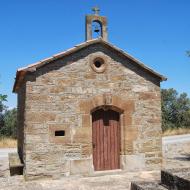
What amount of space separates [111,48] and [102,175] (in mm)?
3951

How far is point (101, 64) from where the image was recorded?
33.7 ft

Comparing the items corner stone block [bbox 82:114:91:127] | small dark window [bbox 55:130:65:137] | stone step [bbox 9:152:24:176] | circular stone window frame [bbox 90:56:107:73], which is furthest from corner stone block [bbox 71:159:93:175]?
circular stone window frame [bbox 90:56:107:73]

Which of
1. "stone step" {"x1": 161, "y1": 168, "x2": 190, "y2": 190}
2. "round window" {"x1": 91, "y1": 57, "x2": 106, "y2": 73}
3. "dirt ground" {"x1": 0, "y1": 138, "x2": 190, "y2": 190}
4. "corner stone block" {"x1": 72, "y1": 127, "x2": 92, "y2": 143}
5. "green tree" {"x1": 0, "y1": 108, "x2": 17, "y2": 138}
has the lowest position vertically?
"dirt ground" {"x1": 0, "y1": 138, "x2": 190, "y2": 190}

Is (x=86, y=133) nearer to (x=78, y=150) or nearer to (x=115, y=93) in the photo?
(x=78, y=150)

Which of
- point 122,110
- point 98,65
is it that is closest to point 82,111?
point 122,110

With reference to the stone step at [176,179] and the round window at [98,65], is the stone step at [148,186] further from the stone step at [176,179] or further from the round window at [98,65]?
the round window at [98,65]

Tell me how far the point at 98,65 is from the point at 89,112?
1.55 m

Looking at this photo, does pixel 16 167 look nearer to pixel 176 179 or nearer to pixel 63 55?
pixel 63 55

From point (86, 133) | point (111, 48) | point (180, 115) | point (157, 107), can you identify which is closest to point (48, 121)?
point (86, 133)

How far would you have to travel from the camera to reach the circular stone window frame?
33.0 ft

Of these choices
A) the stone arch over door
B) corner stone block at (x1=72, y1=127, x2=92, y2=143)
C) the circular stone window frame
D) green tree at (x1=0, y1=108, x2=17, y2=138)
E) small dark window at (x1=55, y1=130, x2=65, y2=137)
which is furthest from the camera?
green tree at (x1=0, y1=108, x2=17, y2=138)

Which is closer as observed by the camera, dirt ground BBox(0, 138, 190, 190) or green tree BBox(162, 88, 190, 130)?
dirt ground BBox(0, 138, 190, 190)

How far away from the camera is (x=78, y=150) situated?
968 centimetres

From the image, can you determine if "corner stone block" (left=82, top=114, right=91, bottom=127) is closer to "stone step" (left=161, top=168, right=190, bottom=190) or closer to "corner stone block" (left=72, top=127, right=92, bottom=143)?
A: "corner stone block" (left=72, top=127, right=92, bottom=143)
